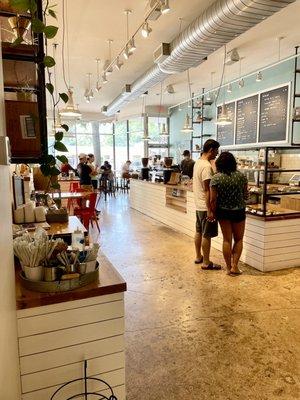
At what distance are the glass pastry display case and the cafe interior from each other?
3cm

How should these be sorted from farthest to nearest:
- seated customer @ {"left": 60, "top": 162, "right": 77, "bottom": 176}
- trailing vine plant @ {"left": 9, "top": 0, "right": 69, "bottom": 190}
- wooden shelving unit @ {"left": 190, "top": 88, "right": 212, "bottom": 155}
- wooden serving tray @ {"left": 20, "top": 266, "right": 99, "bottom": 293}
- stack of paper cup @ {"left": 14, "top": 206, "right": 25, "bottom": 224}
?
wooden shelving unit @ {"left": 190, "top": 88, "right": 212, "bottom": 155}, seated customer @ {"left": 60, "top": 162, "right": 77, "bottom": 176}, stack of paper cup @ {"left": 14, "top": 206, "right": 25, "bottom": 224}, wooden serving tray @ {"left": 20, "top": 266, "right": 99, "bottom": 293}, trailing vine plant @ {"left": 9, "top": 0, "right": 69, "bottom": 190}

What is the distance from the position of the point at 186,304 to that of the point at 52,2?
168 inches

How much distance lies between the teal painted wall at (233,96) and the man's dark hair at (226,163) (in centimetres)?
365

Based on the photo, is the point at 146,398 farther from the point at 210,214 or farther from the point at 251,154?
the point at 251,154

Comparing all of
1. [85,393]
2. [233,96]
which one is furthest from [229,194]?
[233,96]

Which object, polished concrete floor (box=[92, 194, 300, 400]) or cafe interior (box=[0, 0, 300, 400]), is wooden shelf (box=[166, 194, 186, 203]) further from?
polished concrete floor (box=[92, 194, 300, 400])

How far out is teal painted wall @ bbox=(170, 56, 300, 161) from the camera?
6.60m

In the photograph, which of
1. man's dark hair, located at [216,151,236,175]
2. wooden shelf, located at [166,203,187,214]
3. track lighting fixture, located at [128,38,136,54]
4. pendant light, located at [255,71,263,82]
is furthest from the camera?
pendant light, located at [255,71,263,82]

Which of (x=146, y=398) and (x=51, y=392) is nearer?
(x=51, y=392)

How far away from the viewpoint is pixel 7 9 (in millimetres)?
1648

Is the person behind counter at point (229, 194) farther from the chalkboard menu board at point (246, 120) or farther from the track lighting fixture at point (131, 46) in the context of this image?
the chalkboard menu board at point (246, 120)

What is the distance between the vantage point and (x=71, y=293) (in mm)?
1551

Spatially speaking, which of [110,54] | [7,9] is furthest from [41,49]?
[110,54]

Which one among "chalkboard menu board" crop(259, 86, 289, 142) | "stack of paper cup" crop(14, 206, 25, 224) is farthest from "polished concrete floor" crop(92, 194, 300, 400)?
"chalkboard menu board" crop(259, 86, 289, 142)
